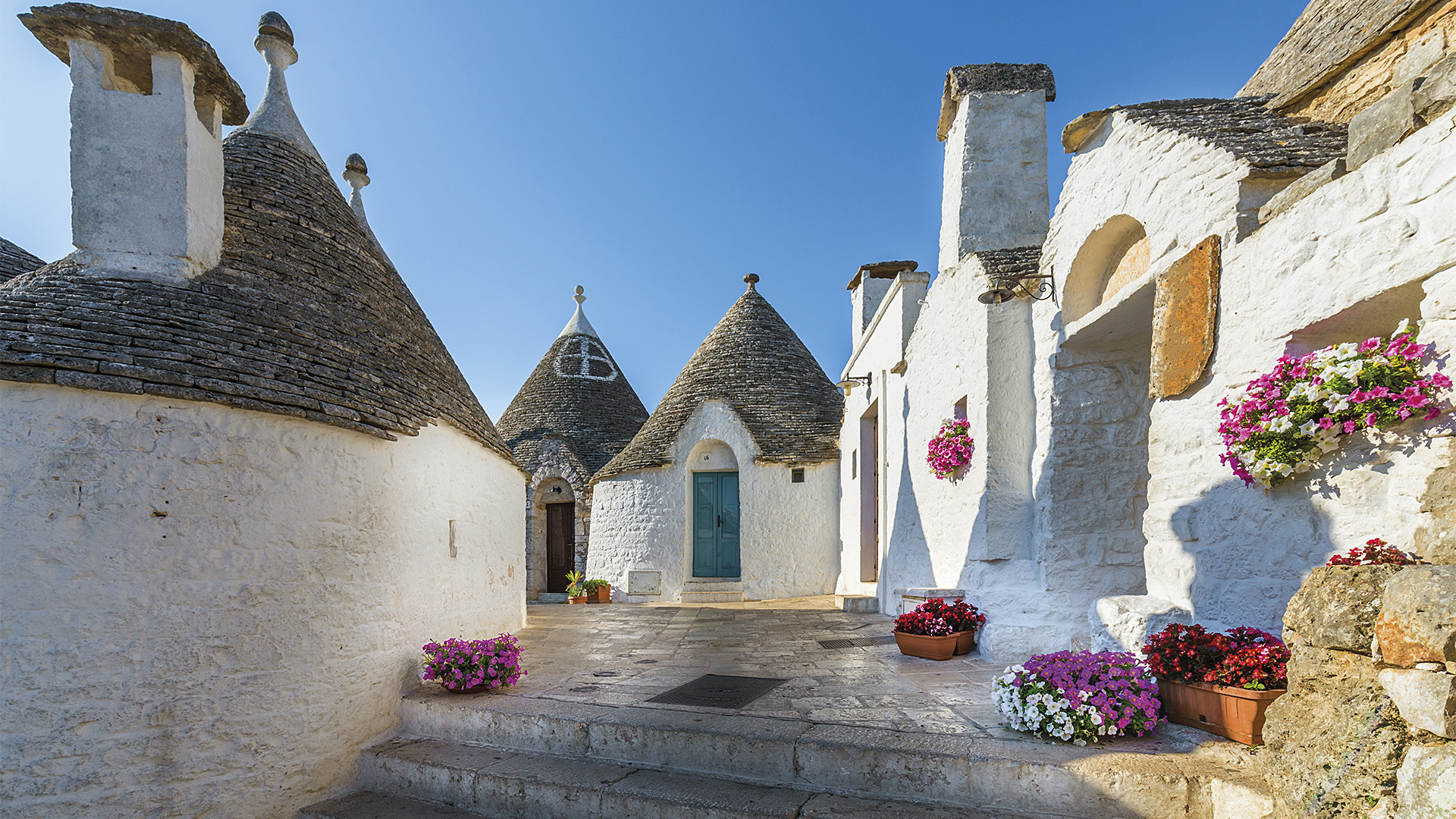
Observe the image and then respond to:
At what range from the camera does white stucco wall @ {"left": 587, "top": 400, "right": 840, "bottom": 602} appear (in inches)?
568

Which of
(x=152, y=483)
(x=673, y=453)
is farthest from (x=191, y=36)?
(x=673, y=453)

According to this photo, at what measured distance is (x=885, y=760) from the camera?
3.76m

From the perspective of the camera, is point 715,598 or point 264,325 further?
point 715,598

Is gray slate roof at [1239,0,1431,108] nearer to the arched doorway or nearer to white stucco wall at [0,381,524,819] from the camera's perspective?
white stucco wall at [0,381,524,819]

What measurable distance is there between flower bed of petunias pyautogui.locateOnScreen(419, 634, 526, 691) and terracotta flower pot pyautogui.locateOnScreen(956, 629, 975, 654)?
389 centimetres

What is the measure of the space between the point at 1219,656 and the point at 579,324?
1936cm

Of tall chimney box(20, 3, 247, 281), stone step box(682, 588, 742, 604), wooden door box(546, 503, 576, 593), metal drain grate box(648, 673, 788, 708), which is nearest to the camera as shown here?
tall chimney box(20, 3, 247, 281)

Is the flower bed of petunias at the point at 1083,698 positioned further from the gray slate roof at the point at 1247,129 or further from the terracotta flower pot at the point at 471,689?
the terracotta flower pot at the point at 471,689

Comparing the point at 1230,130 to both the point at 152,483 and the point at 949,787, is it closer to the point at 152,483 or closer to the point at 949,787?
the point at 949,787

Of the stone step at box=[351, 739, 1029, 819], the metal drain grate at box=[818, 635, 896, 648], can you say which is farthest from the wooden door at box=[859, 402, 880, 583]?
the stone step at box=[351, 739, 1029, 819]

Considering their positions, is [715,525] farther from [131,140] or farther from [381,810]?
[131,140]

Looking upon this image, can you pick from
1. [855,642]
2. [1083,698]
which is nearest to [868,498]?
[855,642]

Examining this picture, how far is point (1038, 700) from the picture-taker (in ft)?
12.6

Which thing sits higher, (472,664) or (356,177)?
(356,177)
